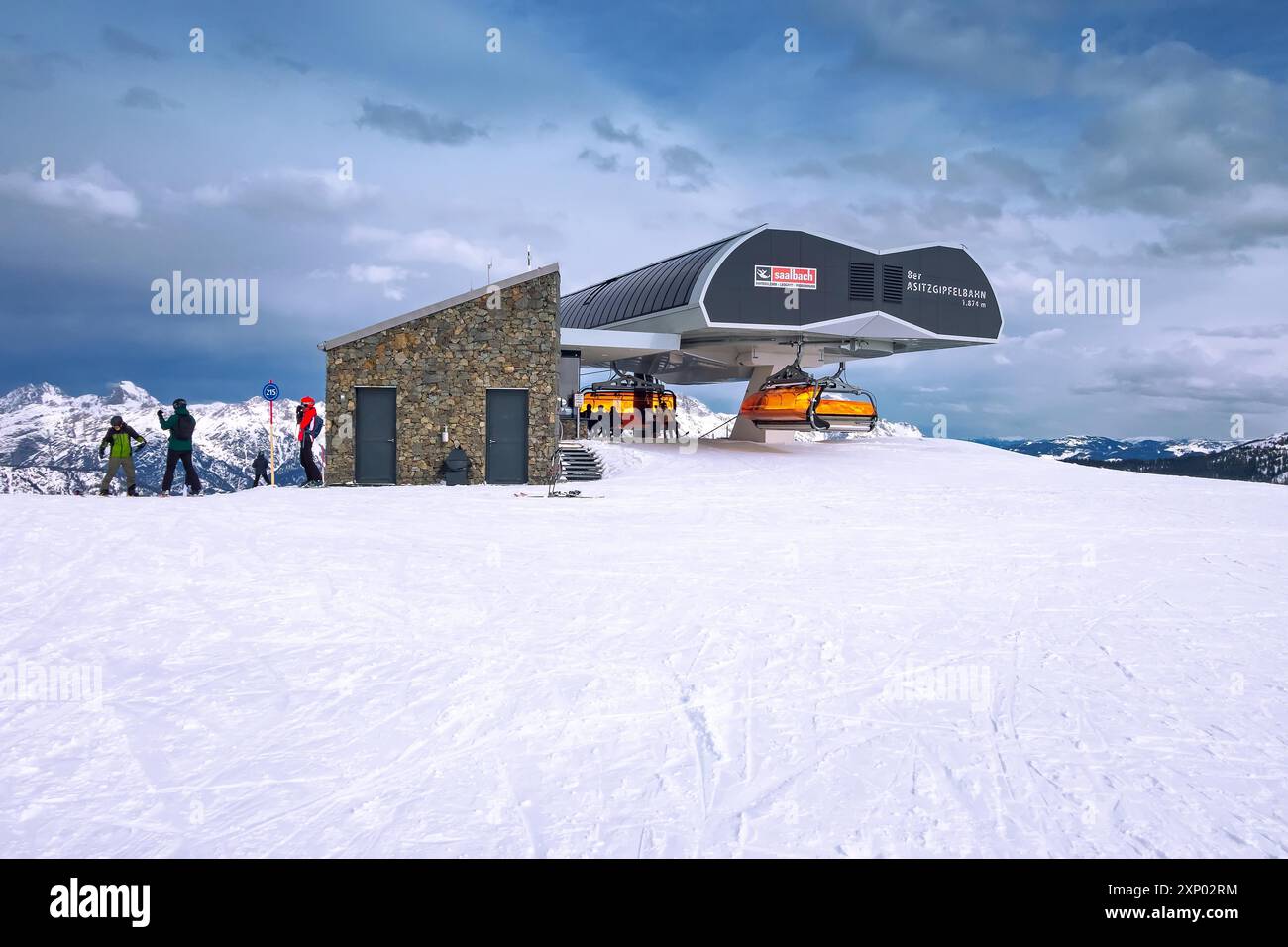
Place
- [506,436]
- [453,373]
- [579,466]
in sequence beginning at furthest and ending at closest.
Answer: [579,466], [506,436], [453,373]

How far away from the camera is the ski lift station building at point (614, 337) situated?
19.3 metres

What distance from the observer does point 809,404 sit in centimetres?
2742

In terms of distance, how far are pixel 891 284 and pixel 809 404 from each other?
5.11 metres

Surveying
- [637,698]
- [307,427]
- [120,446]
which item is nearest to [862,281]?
[307,427]

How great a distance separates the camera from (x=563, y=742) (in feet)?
13.4

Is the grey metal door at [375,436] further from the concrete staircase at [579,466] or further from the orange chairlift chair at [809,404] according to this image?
the orange chairlift chair at [809,404]

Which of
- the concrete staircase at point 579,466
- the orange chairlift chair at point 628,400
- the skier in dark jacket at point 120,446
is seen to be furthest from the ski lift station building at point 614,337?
the skier in dark jacket at point 120,446

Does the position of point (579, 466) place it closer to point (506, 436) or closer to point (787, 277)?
point (506, 436)

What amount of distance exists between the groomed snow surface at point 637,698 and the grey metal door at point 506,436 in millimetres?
9124

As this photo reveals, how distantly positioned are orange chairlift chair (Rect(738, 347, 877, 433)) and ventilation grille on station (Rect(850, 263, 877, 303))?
253 cm

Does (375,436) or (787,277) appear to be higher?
(787,277)
